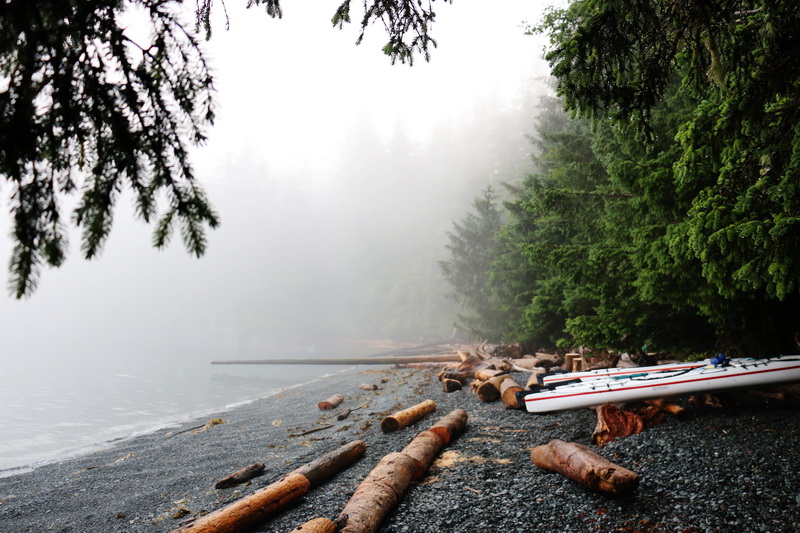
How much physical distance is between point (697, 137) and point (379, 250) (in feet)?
234

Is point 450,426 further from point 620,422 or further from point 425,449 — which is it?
point 620,422

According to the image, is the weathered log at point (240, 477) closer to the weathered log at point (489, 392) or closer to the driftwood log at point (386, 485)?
the driftwood log at point (386, 485)

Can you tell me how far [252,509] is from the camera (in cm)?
346

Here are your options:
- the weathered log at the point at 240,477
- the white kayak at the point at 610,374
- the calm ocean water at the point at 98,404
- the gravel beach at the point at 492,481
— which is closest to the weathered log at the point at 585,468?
the gravel beach at the point at 492,481

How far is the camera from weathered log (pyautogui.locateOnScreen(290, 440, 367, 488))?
4292 mm

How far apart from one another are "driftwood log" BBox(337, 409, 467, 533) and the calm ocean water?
8824 mm

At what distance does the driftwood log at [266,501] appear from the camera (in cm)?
322

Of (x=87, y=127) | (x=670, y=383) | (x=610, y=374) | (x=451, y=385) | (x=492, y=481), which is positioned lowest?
(x=451, y=385)

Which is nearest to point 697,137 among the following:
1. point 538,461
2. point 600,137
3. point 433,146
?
point 538,461

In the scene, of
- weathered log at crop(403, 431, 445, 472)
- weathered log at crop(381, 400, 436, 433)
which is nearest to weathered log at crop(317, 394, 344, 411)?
weathered log at crop(381, 400, 436, 433)

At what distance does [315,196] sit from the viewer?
3905 inches

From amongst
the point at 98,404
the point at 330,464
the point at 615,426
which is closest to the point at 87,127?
the point at 330,464

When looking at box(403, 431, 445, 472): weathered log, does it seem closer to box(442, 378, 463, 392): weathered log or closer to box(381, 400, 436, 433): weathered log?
box(381, 400, 436, 433): weathered log

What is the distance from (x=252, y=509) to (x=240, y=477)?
5.27 ft
